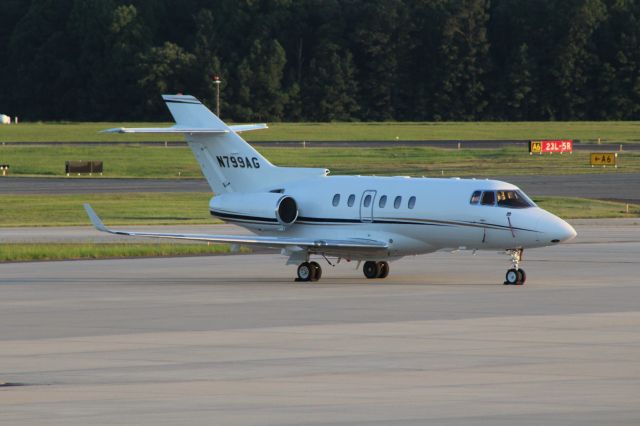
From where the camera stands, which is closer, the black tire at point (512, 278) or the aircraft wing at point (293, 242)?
the black tire at point (512, 278)

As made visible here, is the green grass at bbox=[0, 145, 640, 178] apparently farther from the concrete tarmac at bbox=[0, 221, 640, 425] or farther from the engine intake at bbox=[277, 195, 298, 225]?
the concrete tarmac at bbox=[0, 221, 640, 425]

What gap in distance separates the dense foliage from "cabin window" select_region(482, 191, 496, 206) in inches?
4721

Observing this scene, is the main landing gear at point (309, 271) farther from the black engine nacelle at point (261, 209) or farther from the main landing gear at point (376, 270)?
the main landing gear at point (376, 270)

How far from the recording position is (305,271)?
3472 cm

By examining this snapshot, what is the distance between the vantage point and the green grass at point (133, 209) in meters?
58.6

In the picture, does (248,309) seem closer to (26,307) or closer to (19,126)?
(26,307)

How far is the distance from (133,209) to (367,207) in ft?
101

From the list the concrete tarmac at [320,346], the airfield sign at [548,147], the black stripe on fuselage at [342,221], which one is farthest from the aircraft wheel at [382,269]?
the airfield sign at [548,147]

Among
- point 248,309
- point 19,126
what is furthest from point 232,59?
point 248,309

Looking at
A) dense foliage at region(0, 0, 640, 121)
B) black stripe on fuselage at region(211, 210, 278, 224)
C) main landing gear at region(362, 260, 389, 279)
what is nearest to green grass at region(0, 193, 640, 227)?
black stripe on fuselage at region(211, 210, 278, 224)

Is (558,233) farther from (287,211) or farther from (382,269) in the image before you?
(287,211)

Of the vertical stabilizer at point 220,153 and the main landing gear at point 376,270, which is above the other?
the vertical stabilizer at point 220,153

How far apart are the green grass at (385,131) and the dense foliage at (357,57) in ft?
18.5

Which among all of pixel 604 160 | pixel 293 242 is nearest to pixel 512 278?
pixel 293 242
